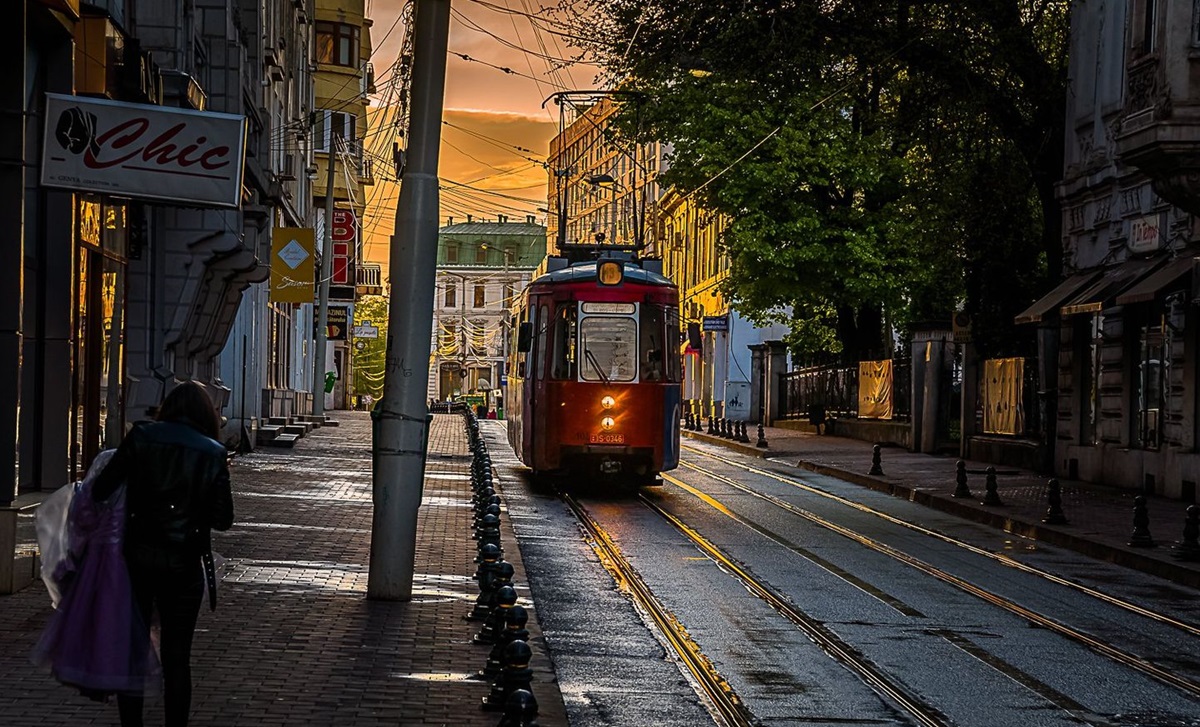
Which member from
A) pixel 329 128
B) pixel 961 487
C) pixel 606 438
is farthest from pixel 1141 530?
pixel 329 128

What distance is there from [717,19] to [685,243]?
56656 mm

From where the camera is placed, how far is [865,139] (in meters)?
45.9

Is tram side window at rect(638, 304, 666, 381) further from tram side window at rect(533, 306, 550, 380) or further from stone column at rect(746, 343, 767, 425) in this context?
stone column at rect(746, 343, 767, 425)

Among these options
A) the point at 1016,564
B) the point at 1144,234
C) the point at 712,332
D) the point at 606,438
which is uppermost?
the point at 1144,234

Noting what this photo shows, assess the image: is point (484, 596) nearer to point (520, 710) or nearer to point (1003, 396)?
point (520, 710)

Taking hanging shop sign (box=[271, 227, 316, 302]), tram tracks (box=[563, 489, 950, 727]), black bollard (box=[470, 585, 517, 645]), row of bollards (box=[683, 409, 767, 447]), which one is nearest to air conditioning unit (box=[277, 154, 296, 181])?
hanging shop sign (box=[271, 227, 316, 302])

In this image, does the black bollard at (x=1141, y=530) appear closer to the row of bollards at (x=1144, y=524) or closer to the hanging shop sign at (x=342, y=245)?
the row of bollards at (x=1144, y=524)

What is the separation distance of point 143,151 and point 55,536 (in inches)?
298

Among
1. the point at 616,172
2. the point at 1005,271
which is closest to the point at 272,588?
the point at 1005,271

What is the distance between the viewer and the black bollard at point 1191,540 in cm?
1677

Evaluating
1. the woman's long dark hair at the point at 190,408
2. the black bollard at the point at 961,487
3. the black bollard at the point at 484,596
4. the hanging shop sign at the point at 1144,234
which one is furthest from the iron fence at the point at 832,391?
Answer: the woman's long dark hair at the point at 190,408

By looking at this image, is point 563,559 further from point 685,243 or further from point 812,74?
point 685,243

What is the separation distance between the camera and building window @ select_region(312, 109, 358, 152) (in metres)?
59.2

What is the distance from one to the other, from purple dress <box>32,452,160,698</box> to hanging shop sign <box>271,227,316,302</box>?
99.3 ft
